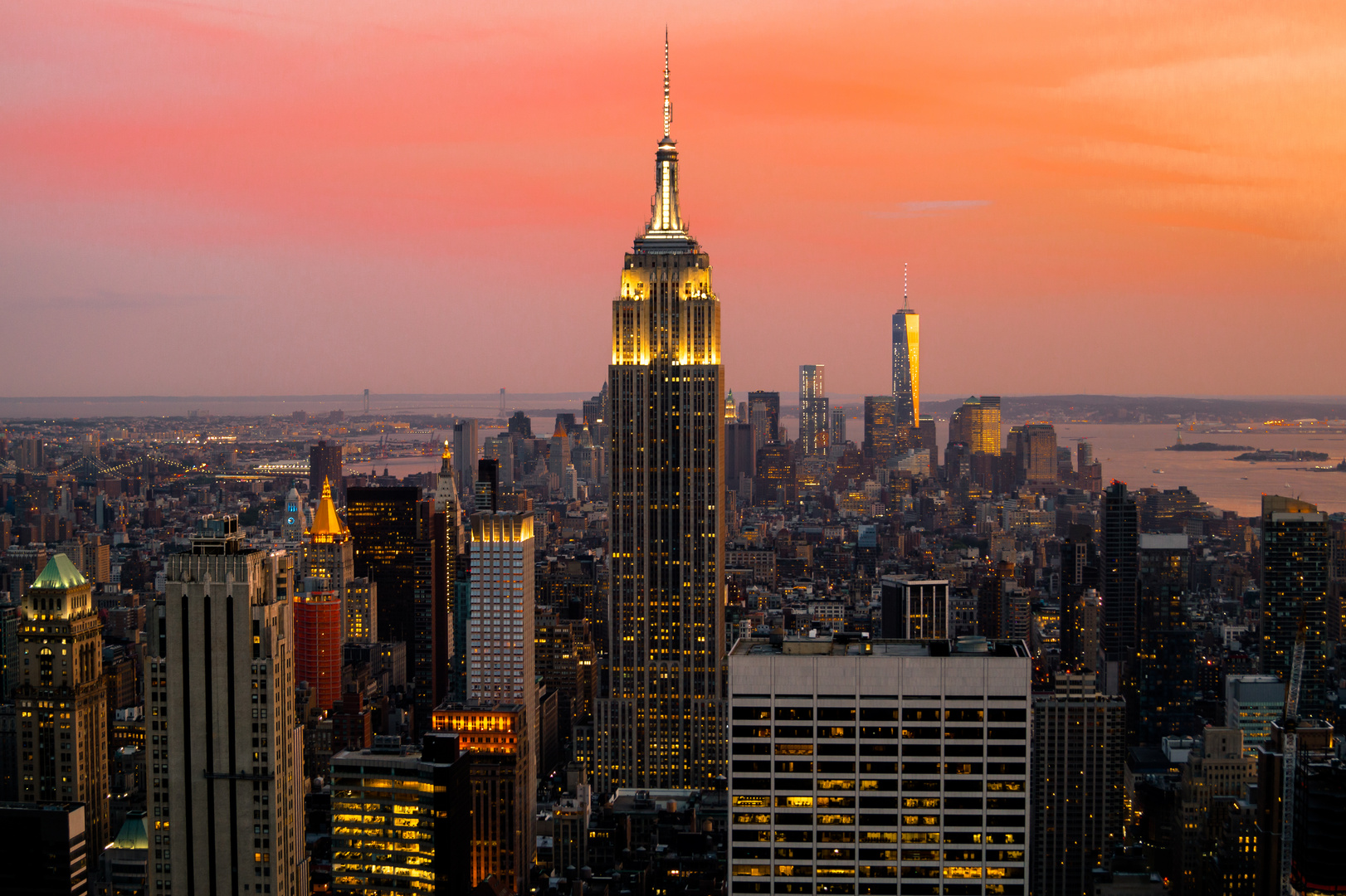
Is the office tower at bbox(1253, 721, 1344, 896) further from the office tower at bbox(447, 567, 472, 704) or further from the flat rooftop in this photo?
the office tower at bbox(447, 567, 472, 704)

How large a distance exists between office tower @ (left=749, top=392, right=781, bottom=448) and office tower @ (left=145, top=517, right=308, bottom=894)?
2156 inches

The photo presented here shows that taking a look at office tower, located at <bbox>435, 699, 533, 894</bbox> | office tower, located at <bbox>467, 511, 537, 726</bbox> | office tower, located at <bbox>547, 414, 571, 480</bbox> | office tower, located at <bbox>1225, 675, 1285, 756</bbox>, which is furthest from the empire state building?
office tower, located at <bbox>1225, 675, 1285, 756</bbox>

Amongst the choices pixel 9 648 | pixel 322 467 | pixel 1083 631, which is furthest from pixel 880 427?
pixel 9 648

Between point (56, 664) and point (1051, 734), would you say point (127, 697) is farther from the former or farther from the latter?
point (1051, 734)

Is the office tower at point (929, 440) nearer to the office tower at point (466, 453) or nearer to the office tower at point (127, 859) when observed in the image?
the office tower at point (466, 453)

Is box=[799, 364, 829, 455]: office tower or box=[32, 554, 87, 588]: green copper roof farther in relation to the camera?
box=[799, 364, 829, 455]: office tower

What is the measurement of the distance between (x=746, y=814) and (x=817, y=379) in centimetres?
5624

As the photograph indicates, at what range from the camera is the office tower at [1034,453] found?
60469 mm

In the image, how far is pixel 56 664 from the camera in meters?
48.6

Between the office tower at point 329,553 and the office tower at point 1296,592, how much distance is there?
4013cm

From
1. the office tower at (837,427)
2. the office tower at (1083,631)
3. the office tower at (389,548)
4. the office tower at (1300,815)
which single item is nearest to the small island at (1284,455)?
the office tower at (1300,815)

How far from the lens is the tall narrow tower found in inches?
2643

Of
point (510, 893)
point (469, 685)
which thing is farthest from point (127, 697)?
point (469, 685)

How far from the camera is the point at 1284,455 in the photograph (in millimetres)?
42875
